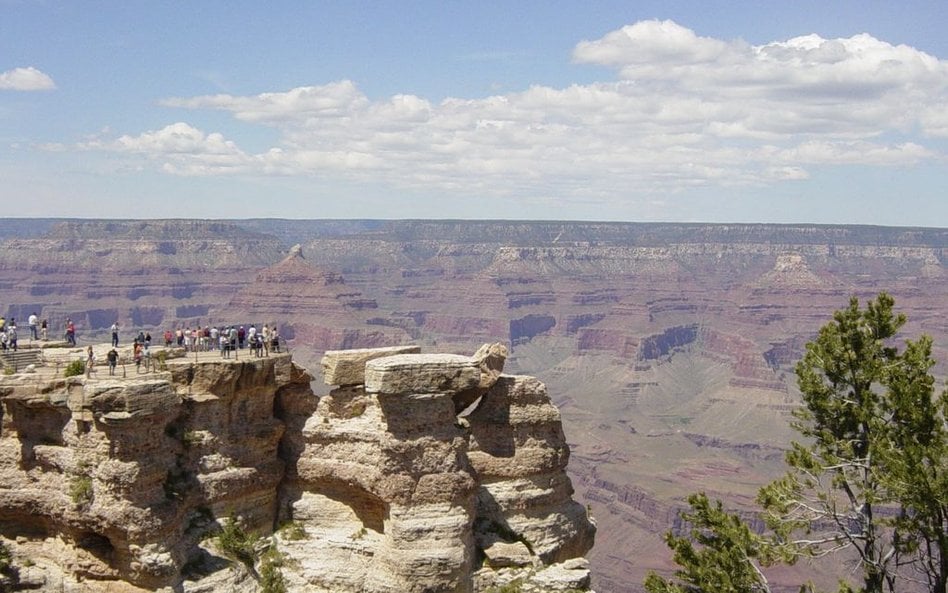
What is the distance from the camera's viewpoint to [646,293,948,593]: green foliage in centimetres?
2697

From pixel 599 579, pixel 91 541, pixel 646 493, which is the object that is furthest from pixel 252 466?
pixel 646 493

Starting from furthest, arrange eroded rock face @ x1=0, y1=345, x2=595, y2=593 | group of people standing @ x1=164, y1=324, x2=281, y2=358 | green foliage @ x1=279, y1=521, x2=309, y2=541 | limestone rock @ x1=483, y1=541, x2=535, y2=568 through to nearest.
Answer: group of people standing @ x1=164, y1=324, x2=281, y2=358 < green foliage @ x1=279, y1=521, x2=309, y2=541 < limestone rock @ x1=483, y1=541, x2=535, y2=568 < eroded rock face @ x1=0, y1=345, x2=595, y2=593

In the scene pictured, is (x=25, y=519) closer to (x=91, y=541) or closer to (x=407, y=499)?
(x=91, y=541)

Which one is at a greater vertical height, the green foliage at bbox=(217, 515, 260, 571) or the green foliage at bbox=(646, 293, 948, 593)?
the green foliage at bbox=(646, 293, 948, 593)

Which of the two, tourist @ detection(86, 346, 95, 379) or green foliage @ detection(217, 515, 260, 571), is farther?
tourist @ detection(86, 346, 95, 379)

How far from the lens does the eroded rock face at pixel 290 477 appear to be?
34.0 metres

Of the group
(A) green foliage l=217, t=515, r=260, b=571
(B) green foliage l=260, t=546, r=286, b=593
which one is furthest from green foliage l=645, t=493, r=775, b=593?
(A) green foliage l=217, t=515, r=260, b=571

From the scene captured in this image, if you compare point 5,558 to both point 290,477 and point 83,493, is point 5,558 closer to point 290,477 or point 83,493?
point 83,493

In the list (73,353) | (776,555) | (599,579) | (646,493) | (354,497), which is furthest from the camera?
(646,493)

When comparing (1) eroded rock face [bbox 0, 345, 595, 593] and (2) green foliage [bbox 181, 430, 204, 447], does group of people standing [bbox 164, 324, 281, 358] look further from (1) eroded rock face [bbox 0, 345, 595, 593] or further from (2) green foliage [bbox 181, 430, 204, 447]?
(2) green foliage [bbox 181, 430, 204, 447]

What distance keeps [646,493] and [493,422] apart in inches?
6177

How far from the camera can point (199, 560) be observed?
3528 centimetres

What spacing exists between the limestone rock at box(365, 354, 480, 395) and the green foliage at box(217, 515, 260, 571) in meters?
7.35

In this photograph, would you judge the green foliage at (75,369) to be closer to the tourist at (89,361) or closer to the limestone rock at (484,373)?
the tourist at (89,361)
